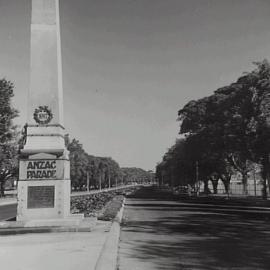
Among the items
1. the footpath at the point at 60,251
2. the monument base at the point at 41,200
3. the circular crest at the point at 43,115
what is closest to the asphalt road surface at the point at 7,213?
the monument base at the point at 41,200

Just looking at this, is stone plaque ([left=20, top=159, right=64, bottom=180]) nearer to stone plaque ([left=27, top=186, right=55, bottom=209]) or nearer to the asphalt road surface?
stone plaque ([left=27, top=186, right=55, bottom=209])

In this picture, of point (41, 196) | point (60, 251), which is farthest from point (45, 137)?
point (60, 251)

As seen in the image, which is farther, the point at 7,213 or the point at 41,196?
the point at 7,213

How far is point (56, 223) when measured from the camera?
44.6 ft

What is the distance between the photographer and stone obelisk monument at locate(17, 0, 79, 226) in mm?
14172

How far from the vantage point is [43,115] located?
15.0 metres

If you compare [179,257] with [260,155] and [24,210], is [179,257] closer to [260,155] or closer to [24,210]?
[24,210]

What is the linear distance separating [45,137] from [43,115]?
0.77 meters

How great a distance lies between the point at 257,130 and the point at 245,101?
99.1 inches

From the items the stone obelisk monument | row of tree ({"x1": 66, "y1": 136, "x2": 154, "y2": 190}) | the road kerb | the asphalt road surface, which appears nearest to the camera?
the road kerb

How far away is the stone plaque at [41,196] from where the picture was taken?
1419 cm

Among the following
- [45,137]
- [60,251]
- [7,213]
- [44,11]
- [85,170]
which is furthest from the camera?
[85,170]

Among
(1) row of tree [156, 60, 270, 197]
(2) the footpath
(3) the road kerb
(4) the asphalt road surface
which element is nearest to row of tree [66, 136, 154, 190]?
(1) row of tree [156, 60, 270, 197]

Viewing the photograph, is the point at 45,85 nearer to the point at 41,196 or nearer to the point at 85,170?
the point at 41,196
